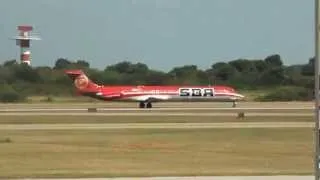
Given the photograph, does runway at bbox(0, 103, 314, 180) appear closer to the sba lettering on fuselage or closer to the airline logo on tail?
the sba lettering on fuselage

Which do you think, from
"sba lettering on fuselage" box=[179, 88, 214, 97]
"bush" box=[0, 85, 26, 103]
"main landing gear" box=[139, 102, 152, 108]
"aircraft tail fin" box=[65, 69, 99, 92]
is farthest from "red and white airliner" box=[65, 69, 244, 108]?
"bush" box=[0, 85, 26, 103]

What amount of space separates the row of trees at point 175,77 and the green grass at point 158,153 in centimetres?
9077

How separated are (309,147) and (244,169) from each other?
11443mm

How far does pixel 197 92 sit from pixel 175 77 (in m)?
56.7

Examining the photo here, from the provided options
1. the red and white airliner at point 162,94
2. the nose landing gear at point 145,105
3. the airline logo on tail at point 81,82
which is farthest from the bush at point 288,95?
the airline logo on tail at point 81,82

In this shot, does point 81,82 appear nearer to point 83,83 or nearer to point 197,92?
point 83,83

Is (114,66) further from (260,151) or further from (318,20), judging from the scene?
(318,20)

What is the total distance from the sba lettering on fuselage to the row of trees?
71.2ft

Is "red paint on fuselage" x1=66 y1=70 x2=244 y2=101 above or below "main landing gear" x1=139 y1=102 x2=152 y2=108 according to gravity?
above

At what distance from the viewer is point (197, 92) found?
357 feet

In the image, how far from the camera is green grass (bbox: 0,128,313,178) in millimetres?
17500

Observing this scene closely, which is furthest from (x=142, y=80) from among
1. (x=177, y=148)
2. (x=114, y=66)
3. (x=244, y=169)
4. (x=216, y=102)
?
(x=244, y=169)

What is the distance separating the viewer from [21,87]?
471 ft

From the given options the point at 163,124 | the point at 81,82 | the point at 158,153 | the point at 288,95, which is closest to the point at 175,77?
the point at 288,95
